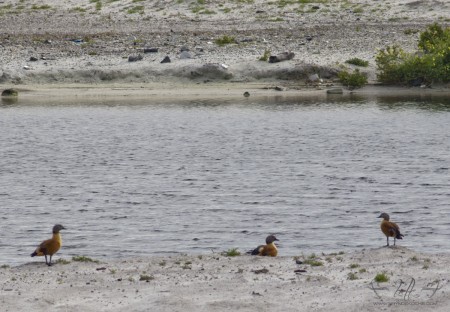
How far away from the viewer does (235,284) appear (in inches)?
573

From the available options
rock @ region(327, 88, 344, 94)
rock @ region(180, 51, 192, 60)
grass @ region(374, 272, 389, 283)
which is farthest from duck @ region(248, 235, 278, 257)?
rock @ region(180, 51, 192, 60)

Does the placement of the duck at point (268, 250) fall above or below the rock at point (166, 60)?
below

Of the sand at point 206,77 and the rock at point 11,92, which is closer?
the sand at point 206,77

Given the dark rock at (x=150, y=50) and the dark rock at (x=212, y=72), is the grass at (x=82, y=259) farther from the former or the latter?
the dark rock at (x=150, y=50)

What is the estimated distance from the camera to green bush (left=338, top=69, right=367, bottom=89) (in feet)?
152

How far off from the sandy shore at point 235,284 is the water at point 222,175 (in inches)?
70.5

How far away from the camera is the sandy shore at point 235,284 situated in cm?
1359

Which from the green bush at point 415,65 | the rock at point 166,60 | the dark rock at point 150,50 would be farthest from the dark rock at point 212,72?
the green bush at point 415,65

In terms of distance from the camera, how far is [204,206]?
2266 cm

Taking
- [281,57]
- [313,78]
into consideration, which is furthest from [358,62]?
[281,57]

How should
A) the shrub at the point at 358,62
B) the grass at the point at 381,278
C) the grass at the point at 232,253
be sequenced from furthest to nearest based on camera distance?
the shrub at the point at 358,62 < the grass at the point at 232,253 < the grass at the point at 381,278

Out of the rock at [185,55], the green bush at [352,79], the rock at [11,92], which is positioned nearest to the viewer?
the rock at [11,92]

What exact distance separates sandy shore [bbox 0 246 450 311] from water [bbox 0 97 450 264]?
1.79 meters

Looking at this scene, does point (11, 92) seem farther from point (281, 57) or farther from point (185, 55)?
point (281, 57)
